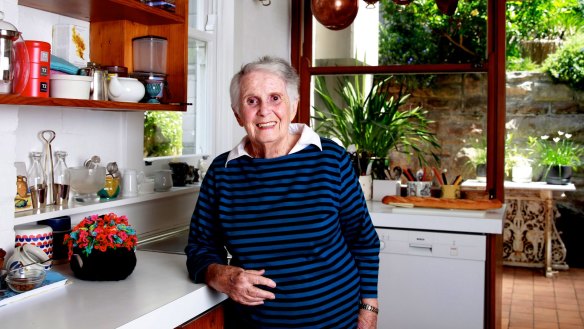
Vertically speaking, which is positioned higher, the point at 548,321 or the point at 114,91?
the point at 114,91

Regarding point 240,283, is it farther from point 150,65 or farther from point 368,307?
point 150,65

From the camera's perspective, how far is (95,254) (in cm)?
194

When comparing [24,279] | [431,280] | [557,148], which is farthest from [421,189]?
[557,148]

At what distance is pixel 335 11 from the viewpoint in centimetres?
367

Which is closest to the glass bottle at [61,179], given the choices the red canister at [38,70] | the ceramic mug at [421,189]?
the red canister at [38,70]

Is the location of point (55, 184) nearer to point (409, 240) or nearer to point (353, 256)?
point (353, 256)

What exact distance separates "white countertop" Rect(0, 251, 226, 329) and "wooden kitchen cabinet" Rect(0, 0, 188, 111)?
1.92 feet

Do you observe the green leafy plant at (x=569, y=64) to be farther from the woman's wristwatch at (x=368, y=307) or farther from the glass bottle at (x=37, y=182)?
the glass bottle at (x=37, y=182)

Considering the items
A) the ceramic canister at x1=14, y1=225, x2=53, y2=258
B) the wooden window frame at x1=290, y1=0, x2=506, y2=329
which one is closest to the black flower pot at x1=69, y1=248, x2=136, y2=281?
the ceramic canister at x1=14, y1=225, x2=53, y2=258

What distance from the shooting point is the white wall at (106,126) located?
1989 mm

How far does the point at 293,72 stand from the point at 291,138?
0.21m

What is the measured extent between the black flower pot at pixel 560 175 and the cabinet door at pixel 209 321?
16.8 feet

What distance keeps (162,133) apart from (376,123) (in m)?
1.53

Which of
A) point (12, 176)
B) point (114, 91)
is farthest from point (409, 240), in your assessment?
point (12, 176)
